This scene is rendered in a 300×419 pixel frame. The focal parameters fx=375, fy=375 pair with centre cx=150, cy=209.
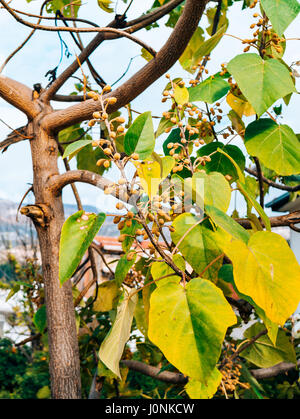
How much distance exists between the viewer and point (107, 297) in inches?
53.3

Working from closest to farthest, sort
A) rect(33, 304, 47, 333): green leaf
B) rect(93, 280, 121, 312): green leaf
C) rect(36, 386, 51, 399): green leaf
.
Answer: rect(33, 304, 47, 333): green leaf, rect(93, 280, 121, 312): green leaf, rect(36, 386, 51, 399): green leaf

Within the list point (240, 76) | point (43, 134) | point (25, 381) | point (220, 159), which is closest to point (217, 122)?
point (220, 159)

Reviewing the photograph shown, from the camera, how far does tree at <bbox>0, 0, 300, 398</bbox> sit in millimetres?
500

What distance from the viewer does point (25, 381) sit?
3.24 metres

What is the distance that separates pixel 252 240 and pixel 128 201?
18 cm

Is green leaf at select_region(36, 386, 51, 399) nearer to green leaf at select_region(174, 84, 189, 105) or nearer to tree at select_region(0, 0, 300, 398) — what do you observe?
tree at select_region(0, 0, 300, 398)

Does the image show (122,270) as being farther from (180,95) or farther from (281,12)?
(281,12)

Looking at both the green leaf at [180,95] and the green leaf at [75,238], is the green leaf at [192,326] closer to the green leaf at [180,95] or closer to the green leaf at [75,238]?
the green leaf at [75,238]

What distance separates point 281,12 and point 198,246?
1.37 feet

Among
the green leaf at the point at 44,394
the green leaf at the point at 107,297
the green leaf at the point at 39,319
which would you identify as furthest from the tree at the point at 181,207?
the green leaf at the point at 44,394

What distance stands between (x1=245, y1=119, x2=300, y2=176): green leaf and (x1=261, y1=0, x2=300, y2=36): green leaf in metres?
0.21

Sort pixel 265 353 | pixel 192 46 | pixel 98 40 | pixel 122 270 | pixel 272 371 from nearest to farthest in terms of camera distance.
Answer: pixel 122 270
pixel 98 40
pixel 265 353
pixel 272 371
pixel 192 46

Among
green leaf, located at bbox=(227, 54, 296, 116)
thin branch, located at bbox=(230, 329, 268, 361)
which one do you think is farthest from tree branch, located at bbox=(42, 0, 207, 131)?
thin branch, located at bbox=(230, 329, 268, 361)

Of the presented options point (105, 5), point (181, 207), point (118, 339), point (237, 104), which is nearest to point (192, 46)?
point (105, 5)
